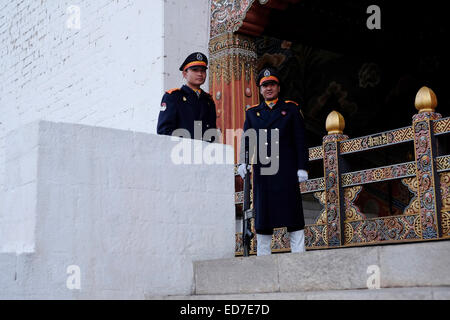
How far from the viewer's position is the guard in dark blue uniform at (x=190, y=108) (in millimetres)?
4875

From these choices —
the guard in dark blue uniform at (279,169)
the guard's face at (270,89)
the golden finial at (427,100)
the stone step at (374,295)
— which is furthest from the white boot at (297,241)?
the stone step at (374,295)

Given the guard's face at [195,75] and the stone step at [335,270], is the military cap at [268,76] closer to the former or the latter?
the guard's face at [195,75]

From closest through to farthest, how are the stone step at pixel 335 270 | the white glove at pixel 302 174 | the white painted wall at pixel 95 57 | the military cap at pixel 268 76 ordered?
the stone step at pixel 335 270
the white glove at pixel 302 174
the military cap at pixel 268 76
the white painted wall at pixel 95 57

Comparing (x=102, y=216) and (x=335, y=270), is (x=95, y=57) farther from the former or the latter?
(x=335, y=270)

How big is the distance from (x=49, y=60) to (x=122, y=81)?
88.1 inches

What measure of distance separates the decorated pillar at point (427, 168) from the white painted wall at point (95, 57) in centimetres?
291

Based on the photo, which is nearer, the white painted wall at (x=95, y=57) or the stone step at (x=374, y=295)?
the stone step at (x=374, y=295)

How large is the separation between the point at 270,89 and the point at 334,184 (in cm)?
102

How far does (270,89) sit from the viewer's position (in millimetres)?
4801

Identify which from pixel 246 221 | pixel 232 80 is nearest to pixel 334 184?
pixel 246 221

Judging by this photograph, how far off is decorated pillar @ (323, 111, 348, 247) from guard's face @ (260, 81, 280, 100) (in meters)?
0.79

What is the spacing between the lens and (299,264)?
3205 millimetres
